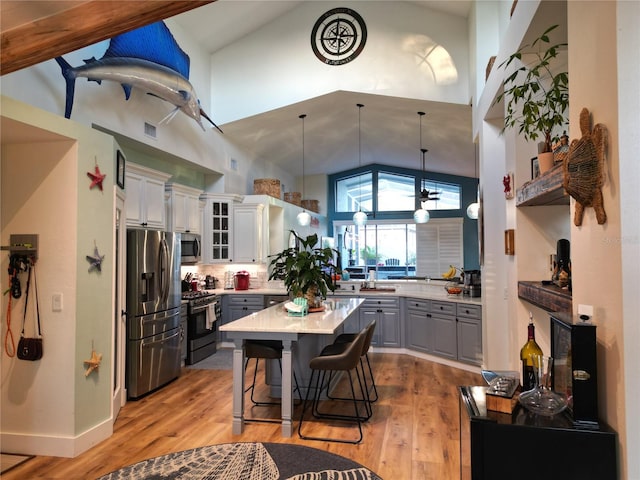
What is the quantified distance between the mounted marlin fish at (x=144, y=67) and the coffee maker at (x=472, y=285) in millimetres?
4168

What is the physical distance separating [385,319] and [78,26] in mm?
5000

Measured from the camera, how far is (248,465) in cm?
267

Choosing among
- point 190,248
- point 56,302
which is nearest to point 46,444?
point 56,302

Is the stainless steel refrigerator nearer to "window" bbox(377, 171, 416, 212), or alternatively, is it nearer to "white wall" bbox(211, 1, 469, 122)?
"white wall" bbox(211, 1, 469, 122)

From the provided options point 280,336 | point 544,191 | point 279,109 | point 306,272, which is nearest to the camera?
point 544,191

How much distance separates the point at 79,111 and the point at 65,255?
71.2 inches

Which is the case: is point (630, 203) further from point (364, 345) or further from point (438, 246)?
point (438, 246)

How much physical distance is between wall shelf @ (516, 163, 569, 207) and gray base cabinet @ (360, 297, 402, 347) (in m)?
3.50

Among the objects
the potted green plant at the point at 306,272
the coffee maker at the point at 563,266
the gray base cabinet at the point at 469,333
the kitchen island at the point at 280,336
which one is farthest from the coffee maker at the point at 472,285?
the coffee maker at the point at 563,266

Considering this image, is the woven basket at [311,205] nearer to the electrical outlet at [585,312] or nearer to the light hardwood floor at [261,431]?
the light hardwood floor at [261,431]

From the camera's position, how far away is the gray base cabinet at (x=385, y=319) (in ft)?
19.3

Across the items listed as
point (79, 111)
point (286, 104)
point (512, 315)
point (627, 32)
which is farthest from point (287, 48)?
point (627, 32)

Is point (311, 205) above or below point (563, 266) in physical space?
above

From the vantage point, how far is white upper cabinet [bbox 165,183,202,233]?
5.71 m
